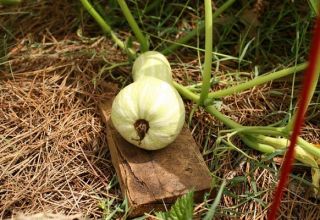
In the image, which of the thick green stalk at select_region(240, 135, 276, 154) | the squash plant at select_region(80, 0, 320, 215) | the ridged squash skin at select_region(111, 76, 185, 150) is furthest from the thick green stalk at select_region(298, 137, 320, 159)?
the ridged squash skin at select_region(111, 76, 185, 150)

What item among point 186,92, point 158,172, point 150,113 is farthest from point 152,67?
point 158,172

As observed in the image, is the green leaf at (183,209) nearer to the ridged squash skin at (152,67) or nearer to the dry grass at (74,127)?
the dry grass at (74,127)

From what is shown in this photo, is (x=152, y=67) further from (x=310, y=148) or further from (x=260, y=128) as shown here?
(x=310, y=148)

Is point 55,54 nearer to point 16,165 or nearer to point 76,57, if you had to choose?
point 76,57

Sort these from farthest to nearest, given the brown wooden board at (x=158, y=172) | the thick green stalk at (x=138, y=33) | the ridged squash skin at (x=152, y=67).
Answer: the thick green stalk at (x=138, y=33)
the ridged squash skin at (x=152, y=67)
the brown wooden board at (x=158, y=172)

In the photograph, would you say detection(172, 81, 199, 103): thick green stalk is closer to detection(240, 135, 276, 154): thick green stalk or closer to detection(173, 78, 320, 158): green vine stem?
detection(173, 78, 320, 158): green vine stem

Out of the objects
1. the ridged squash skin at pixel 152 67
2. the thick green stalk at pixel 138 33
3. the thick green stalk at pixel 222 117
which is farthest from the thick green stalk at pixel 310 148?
the thick green stalk at pixel 138 33
